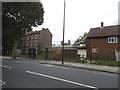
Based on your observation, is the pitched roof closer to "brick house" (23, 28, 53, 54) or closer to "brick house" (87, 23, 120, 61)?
"brick house" (87, 23, 120, 61)

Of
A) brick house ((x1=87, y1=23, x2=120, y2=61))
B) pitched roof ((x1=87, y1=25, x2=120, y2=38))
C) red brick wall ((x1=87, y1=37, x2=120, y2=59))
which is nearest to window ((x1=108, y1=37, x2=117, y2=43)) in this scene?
brick house ((x1=87, y1=23, x2=120, y2=61))

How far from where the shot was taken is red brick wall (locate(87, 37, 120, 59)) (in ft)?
122

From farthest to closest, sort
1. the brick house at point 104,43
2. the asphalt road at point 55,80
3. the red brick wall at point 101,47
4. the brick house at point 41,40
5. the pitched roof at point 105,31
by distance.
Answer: the brick house at point 41,40 < the pitched roof at point 105,31 < the red brick wall at point 101,47 < the brick house at point 104,43 < the asphalt road at point 55,80

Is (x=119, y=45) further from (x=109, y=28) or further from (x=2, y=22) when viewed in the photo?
(x=2, y=22)

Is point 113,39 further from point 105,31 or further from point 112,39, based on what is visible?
point 105,31

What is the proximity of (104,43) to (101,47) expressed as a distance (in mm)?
1204

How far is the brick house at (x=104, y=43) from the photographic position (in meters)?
36.6

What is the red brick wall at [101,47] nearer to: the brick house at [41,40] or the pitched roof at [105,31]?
the pitched roof at [105,31]

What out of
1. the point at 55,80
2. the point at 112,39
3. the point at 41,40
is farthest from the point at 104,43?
the point at 41,40

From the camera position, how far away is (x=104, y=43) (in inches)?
1539

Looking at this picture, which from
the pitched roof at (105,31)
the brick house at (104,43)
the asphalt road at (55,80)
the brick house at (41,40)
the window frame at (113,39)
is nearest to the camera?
the asphalt road at (55,80)

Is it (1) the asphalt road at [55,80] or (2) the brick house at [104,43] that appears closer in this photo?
(1) the asphalt road at [55,80]

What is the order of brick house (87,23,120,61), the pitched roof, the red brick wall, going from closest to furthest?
1. brick house (87,23,120,61)
2. the red brick wall
3. the pitched roof

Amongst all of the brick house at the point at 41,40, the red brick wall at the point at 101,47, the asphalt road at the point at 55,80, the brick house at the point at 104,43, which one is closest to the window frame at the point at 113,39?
the brick house at the point at 104,43
